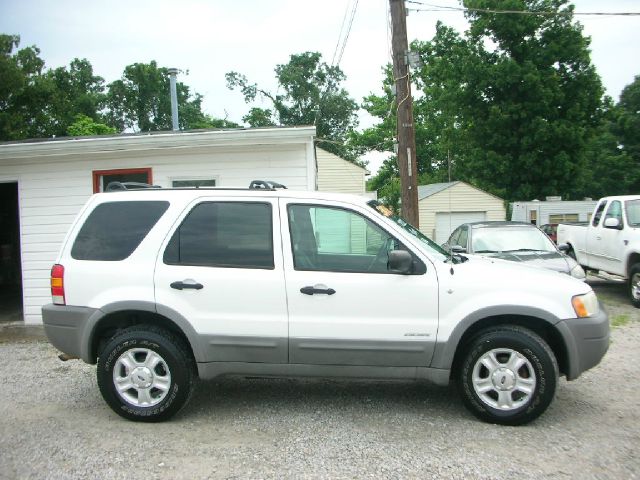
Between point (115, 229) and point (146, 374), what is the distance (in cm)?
125

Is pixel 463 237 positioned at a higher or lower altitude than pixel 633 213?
lower

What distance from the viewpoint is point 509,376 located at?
4195mm

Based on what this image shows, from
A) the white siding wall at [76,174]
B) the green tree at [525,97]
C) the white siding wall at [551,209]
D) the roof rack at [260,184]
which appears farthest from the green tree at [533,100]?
the roof rack at [260,184]

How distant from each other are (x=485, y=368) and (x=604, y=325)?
39.1 inches

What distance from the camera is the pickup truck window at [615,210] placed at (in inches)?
401

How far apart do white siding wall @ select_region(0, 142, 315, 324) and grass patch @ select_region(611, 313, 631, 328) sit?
5200 millimetres

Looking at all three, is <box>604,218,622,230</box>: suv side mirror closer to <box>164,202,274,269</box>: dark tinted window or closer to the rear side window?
<box>164,202,274,269</box>: dark tinted window

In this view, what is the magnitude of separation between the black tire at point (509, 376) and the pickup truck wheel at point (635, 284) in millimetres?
6500

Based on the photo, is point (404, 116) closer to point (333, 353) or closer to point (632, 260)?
point (632, 260)

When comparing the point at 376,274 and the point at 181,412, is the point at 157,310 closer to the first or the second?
the point at 181,412

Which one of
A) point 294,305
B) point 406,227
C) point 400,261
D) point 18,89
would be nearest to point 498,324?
point 400,261

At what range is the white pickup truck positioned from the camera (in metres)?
9.65

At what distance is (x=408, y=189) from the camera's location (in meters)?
9.93

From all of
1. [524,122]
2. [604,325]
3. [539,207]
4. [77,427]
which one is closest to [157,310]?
[77,427]
